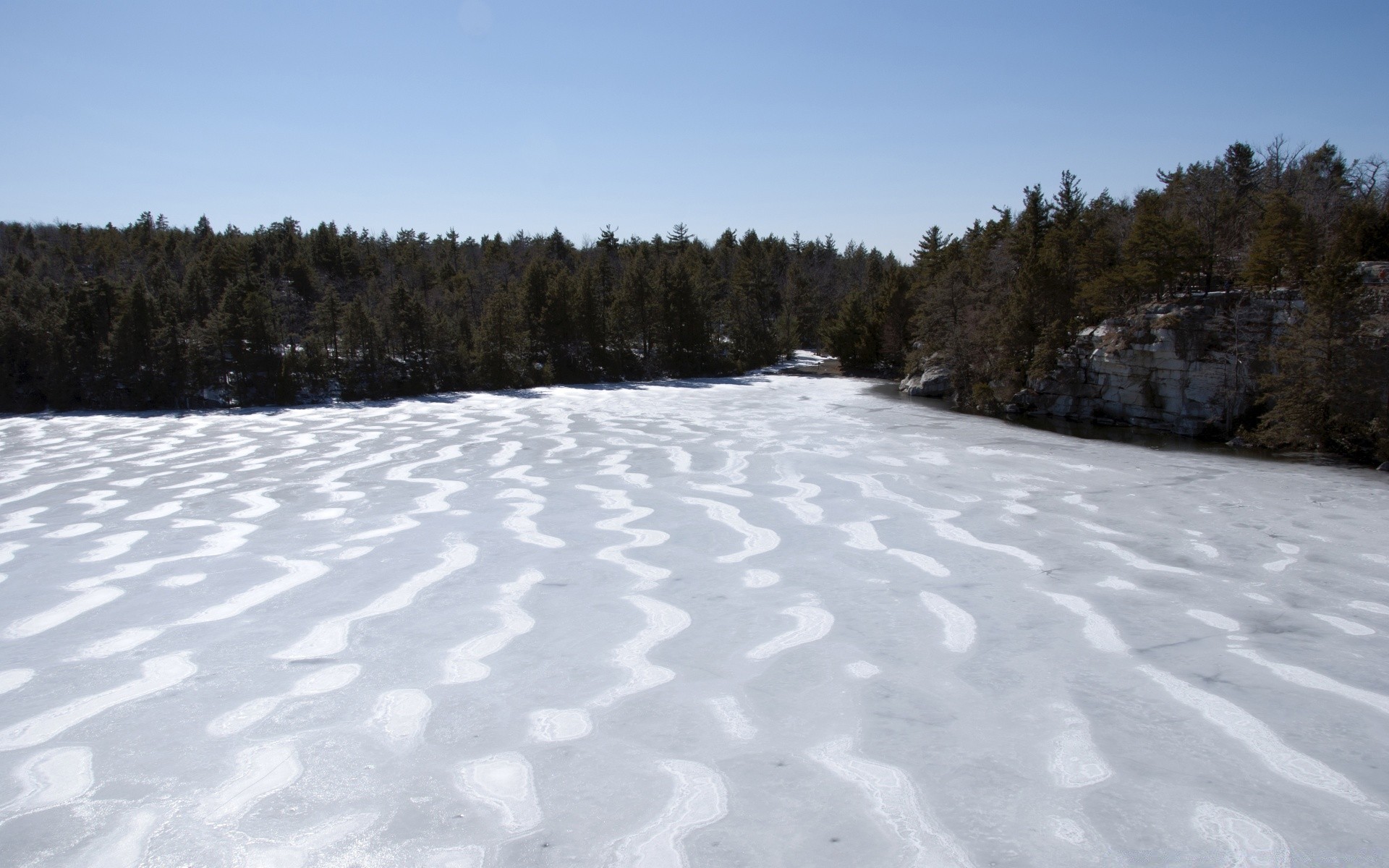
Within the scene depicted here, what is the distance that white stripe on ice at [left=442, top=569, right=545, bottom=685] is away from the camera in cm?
515

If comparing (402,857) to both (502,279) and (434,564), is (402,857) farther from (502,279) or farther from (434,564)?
(502,279)

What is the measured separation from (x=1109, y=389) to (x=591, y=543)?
28.8 m

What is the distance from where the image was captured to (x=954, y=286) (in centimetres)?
3981

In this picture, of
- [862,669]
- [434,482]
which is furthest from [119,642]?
[434,482]

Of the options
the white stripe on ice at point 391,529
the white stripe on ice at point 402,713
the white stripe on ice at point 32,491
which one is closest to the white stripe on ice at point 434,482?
the white stripe on ice at point 391,529

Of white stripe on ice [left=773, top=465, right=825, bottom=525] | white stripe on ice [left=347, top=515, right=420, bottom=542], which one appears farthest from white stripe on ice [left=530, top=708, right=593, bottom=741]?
white stripe on ice [left=773, top=465, right=825, bottom=525]

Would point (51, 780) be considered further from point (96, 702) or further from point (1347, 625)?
point (1347, 625)

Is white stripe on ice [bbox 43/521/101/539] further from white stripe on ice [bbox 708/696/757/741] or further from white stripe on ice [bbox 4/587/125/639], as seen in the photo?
white stripe on ice [bbox 708/696/757/741]

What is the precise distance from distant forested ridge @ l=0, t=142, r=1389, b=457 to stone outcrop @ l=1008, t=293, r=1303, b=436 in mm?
1029

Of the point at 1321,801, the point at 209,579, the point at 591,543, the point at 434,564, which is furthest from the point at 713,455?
the point at 1321,801

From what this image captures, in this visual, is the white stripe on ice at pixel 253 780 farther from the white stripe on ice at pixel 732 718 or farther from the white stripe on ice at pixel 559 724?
the white stripe on ice at pixel 732 718

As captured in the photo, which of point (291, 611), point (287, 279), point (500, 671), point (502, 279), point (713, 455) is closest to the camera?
point (500, 671)

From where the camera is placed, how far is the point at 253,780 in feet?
12.5

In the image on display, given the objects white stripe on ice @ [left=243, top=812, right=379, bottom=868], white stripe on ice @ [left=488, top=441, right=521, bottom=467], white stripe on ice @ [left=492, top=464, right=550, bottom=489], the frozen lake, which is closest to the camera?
white stripe on ice @ [left=243, top=812, right=379, bottom=868]
